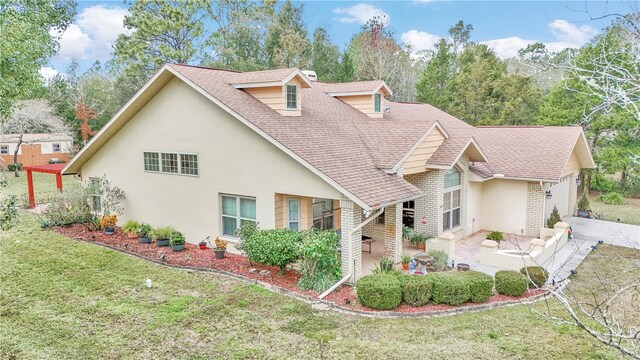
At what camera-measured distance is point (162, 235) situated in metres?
15.1

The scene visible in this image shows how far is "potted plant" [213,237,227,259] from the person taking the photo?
13.5 metres

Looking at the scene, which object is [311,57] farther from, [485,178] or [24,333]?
[24,333]

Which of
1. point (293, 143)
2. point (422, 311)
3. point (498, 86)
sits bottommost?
point (422, 311)

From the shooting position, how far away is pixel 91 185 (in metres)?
17.5

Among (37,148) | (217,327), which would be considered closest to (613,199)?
(217,327)

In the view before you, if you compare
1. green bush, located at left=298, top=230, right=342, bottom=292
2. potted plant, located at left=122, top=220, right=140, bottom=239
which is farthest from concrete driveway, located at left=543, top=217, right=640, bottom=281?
potted plant, located at left=122, top=220, right=140, bottom=239

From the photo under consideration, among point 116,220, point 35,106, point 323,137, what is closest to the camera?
point 323,137

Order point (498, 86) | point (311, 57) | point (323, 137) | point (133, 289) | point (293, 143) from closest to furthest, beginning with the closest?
point (133, 289) → point (293, 143) → point (323, 137) → point (498, 86) → point (311, 57)

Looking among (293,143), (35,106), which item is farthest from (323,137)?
(35,106)

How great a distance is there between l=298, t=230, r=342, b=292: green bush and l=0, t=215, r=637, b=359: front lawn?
90cm

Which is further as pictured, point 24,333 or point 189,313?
point 189,313

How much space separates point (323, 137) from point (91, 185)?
9759 mm

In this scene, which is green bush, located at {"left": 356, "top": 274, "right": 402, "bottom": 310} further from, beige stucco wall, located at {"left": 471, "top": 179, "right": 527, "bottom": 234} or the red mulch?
beige stucco wall, located at {"left": 471, "top": 179, "right": 527, "bottom": 234}

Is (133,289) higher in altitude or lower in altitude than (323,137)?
lower
